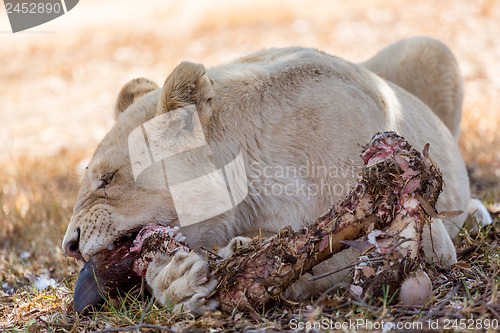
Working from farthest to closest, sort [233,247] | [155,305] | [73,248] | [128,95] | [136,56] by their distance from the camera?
1. [136,56]
2. [128,95]
3. [73,248]
4. [233,247]
5. [155,305]

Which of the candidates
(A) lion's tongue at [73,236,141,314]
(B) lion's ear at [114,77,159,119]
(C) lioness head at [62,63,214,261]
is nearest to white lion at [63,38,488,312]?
(C) lioness head at [62,63,214,261]

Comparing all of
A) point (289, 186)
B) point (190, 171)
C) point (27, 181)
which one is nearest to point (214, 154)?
point (190, 171)

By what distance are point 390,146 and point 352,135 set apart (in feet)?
2.04

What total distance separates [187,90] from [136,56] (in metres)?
9.66

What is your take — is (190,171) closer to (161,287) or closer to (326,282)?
(161,287)

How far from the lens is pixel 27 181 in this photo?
642cm

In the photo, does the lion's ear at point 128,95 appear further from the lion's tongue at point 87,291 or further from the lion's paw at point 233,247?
the lion's paw at point 233,247

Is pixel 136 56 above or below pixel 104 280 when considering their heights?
below

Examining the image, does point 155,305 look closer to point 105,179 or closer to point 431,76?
point 105,179

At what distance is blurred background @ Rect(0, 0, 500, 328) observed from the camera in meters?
6.06

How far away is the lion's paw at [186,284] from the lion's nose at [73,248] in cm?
55

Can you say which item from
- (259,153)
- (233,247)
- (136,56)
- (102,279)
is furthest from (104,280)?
(136,56)

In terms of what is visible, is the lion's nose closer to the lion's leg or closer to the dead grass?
the dead grass

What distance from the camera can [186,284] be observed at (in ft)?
8.57
